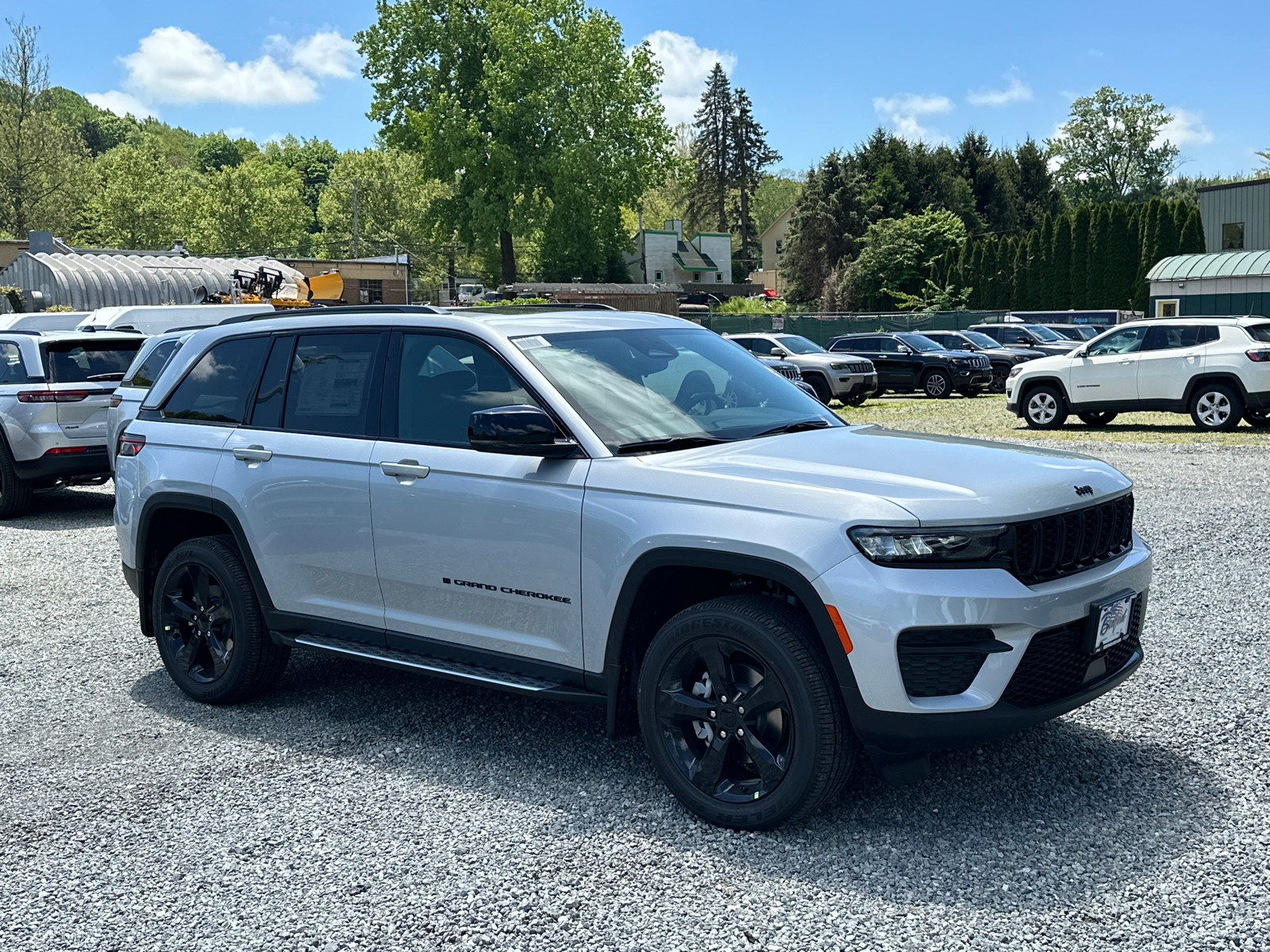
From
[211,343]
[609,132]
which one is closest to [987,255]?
[609,132]

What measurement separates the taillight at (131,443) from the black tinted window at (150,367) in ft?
19.7

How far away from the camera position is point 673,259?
272 ft

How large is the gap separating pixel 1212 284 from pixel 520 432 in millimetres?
44514

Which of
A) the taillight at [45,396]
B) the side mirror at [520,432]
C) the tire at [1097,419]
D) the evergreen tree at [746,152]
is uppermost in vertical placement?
the evergreen tree at [746,152]

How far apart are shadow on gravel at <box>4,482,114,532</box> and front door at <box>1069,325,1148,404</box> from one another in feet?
47.8

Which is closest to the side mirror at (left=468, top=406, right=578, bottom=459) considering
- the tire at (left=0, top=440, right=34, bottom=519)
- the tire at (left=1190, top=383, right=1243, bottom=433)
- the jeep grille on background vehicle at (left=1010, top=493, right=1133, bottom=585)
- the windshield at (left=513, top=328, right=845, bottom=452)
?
the windshield at (left=513, top=328, right=845, bottom=452)

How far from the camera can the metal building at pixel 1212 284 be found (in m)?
40.9

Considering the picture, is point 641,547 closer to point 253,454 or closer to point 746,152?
point 253,454

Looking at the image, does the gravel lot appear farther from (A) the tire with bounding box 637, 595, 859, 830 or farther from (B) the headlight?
(B) the headlight

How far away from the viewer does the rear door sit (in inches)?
483

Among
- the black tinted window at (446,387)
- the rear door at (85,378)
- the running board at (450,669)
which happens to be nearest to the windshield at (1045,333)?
the rear door at (85,378)

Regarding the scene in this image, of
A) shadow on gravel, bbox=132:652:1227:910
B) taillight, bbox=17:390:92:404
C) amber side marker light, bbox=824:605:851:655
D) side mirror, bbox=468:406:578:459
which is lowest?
shadow on gravel, bbox=132:652:1227:910

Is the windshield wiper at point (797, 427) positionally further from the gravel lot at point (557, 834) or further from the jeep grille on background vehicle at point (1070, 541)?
the gravel lot at point (557, 834)

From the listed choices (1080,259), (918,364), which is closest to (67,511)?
(918,364)
